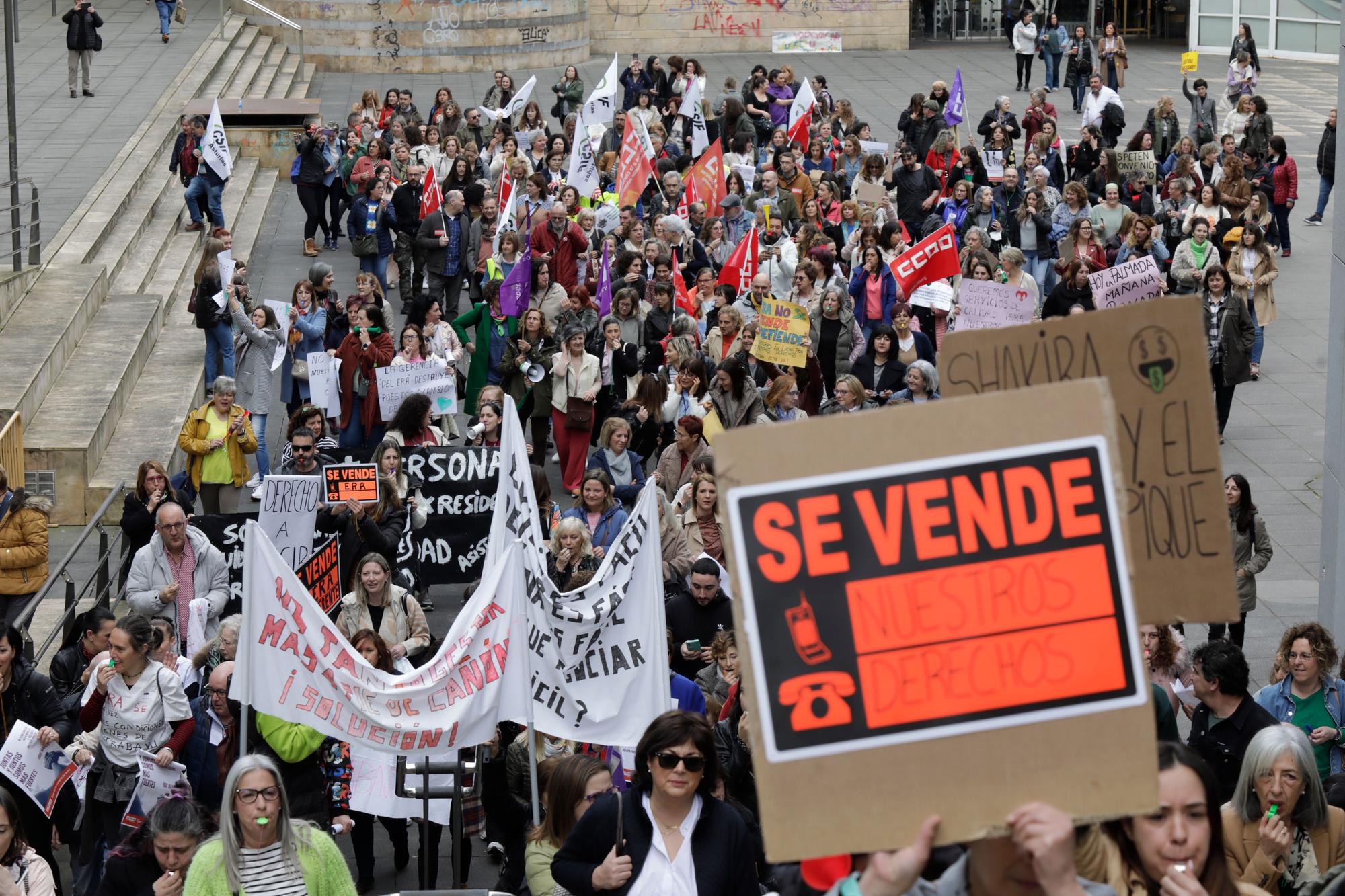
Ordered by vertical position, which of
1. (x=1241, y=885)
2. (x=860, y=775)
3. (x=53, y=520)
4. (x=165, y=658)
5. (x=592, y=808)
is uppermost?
(x=860, y=775)

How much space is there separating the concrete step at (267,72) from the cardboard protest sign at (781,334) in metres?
17.9

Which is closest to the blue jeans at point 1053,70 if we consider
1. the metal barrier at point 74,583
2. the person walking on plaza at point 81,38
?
the person walking on plaza at point 81,38

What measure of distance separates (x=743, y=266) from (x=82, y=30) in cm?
1661

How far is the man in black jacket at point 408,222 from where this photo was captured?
2123 centimetres

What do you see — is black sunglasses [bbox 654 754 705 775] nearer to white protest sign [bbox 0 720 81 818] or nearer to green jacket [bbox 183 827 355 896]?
green jacket [bbox 183 827 355 896]

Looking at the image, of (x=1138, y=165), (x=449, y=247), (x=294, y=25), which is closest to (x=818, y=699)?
(x=449, y=247)

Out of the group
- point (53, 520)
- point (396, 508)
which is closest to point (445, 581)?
point (396, 508)

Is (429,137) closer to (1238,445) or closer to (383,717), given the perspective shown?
(1238,445)

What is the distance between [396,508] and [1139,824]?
29.2 ft

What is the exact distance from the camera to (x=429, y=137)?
24531 millimetres

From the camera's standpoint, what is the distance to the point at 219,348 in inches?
686

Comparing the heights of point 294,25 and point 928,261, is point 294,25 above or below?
above

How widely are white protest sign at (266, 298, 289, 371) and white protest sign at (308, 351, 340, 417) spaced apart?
454mm

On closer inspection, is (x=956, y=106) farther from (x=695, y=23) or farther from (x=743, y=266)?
(x=695, y=23)
